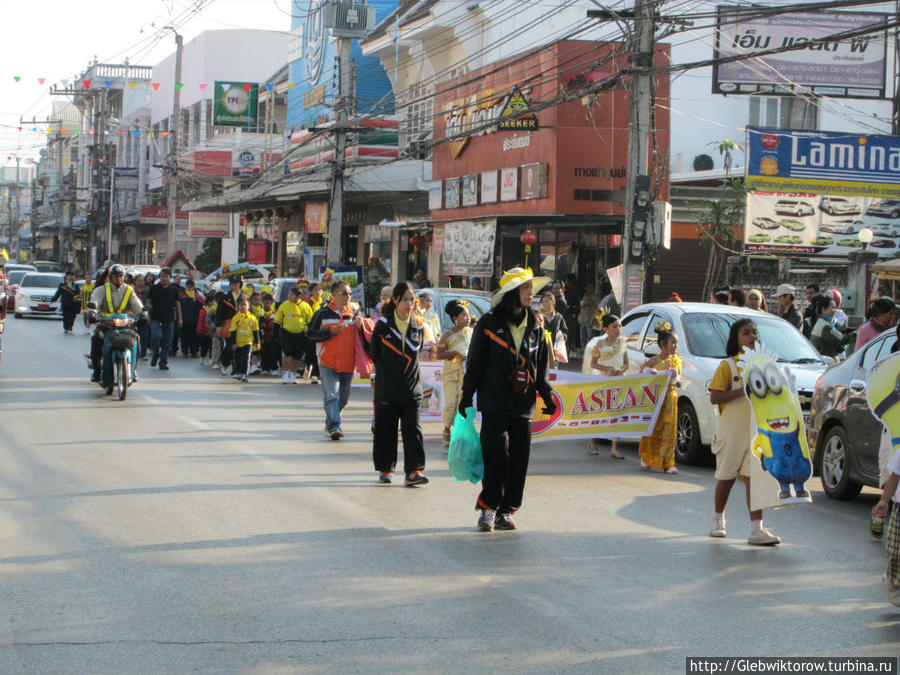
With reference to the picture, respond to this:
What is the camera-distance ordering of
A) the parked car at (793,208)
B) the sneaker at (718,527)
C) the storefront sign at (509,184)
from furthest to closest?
the storefront sign at (509,184)
the parked car at (793,208)
the sneaker at (718,527)

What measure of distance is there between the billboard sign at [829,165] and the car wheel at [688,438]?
986 centimetres

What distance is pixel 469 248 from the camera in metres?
32.0

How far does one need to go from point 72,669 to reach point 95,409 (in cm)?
1082

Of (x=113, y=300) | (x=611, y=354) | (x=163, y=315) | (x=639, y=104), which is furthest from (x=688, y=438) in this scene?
(x=163, y=315)

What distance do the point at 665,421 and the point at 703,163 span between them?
857 inches

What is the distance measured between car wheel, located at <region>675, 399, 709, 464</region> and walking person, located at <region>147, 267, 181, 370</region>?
1242 cm

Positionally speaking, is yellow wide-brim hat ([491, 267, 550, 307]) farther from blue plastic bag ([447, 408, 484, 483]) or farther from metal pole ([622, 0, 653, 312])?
metal pole ([622, 0, 653, 312])

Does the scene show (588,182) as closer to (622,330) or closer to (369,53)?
(622,330)

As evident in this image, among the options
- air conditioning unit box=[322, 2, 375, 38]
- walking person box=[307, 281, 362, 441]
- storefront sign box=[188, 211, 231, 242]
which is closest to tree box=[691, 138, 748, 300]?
air conditioning unit box=[322, 2, 375, 38]

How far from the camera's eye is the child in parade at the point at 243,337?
21.3m

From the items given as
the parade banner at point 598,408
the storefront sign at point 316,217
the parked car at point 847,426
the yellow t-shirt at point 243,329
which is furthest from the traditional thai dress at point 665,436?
the storefront sign at point 316,217

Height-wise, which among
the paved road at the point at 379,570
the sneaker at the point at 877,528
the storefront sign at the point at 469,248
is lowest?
the paved road at the point at 379,570

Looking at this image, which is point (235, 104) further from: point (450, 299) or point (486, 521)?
point (486, 521)

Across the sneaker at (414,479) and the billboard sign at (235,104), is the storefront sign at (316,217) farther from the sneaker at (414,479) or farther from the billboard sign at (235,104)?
the sneaker at (414,479)
